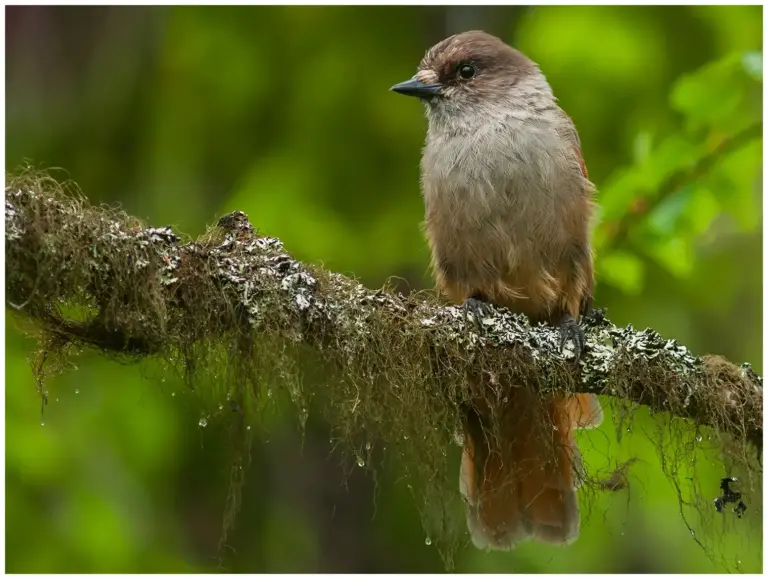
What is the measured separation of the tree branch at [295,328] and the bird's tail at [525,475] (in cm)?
25

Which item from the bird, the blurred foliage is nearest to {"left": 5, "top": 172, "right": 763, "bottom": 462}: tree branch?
the bird

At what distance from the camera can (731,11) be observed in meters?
4.67

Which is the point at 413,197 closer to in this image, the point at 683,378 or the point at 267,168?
the point at 267,168

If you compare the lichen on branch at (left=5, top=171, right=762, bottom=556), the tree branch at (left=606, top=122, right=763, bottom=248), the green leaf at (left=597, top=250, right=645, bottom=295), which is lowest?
the lichen on branch at (left=5, top=171, right=762, bottom=556)

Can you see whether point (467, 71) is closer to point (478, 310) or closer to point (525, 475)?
point (478, 310)

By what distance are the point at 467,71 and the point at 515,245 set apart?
878 mm

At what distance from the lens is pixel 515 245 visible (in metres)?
3.55

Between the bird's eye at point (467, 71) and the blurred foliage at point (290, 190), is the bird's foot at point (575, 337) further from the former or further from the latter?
the bird's eye at point (467, 71)

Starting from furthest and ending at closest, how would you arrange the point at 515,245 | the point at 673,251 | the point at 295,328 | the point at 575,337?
1. the point at 673,251
2. the point at 515,245
3. the point at 575,337
4. the point at 295,328

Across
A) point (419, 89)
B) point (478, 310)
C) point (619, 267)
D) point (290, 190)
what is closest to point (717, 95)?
point (619, 267)

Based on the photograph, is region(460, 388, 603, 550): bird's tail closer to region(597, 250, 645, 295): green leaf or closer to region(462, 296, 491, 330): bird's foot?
region(462, 296, 491, 330): bird's foot

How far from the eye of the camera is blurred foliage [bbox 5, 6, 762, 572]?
4.37m

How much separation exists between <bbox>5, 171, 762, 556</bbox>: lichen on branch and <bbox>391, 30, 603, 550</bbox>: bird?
43cm

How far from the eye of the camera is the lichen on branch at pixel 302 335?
256cm
